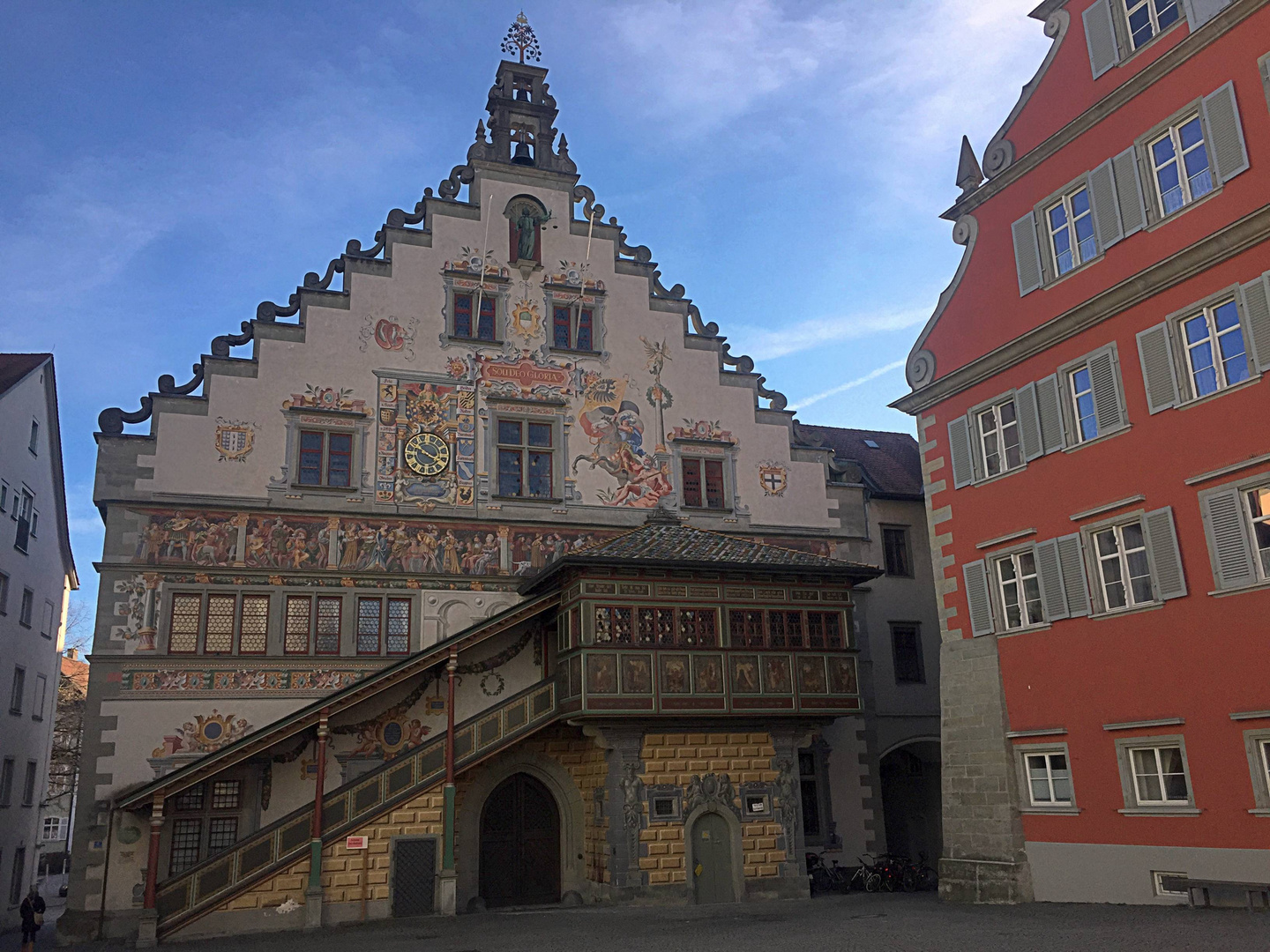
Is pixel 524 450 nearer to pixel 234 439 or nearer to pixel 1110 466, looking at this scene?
pixel 234 439

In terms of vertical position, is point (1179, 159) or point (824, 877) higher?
point (1179, 159)

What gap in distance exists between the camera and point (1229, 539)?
48.9ft

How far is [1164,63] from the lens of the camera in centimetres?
1656

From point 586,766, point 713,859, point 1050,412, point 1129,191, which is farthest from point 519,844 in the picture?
point 1129,191

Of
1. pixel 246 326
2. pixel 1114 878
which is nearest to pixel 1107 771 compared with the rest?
pixel 1114 878

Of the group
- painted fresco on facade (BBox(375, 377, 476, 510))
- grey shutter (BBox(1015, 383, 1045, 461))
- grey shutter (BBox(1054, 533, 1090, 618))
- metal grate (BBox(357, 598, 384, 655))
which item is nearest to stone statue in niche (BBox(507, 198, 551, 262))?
painted fresco on facade (BBox(375, 377, 476, 510))

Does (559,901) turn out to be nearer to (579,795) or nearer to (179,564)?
(579,795)

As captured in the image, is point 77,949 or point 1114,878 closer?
point 1114,878

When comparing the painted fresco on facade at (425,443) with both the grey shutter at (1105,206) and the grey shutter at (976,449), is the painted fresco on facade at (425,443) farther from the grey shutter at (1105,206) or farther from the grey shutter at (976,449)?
the grey shutter at (1105,206)

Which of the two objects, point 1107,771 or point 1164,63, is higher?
point 1164,63

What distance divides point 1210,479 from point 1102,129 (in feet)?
20.3

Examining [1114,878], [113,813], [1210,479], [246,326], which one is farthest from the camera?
[246,326]

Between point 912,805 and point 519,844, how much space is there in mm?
12187

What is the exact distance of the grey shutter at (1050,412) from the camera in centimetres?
1798
